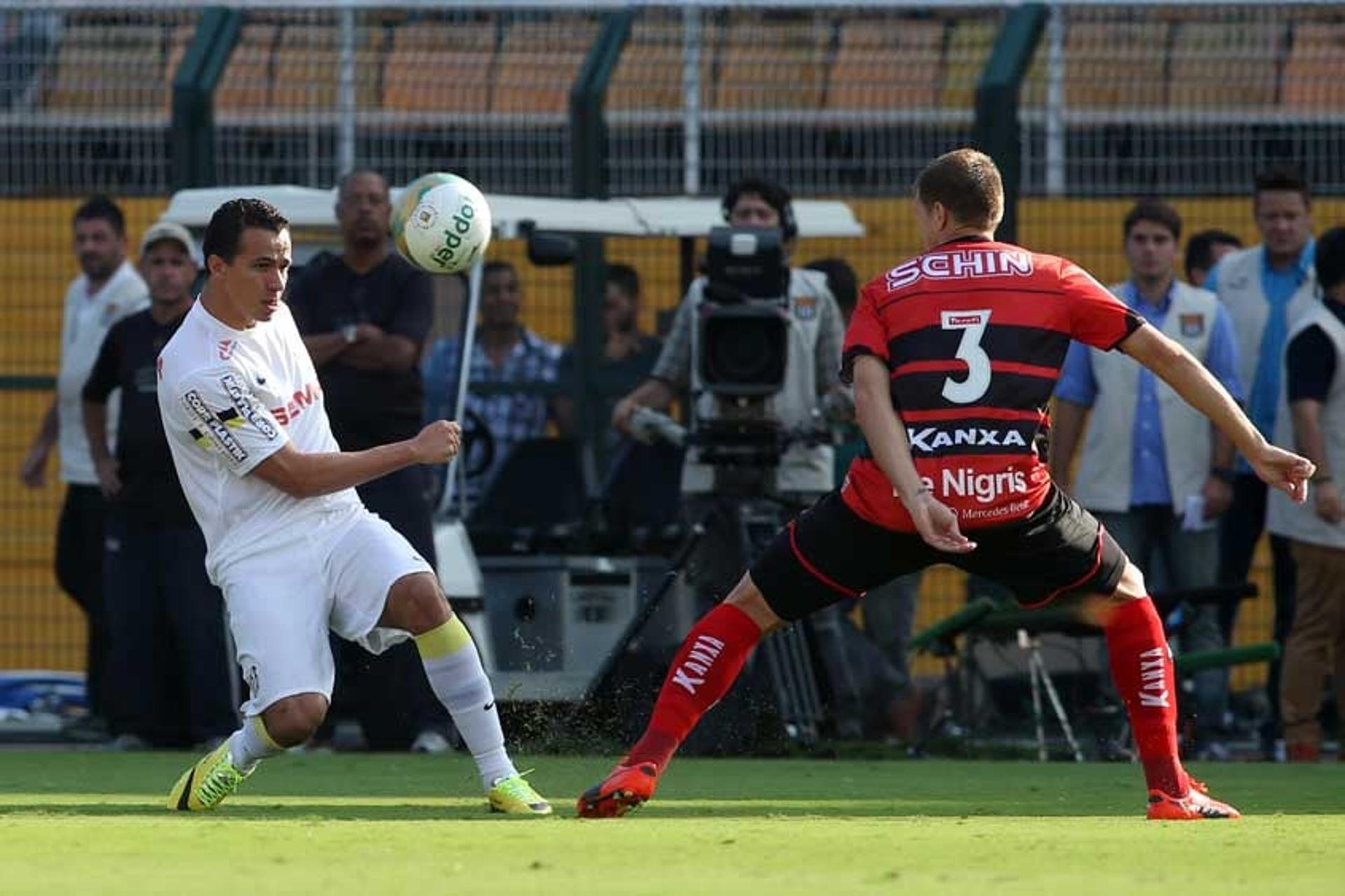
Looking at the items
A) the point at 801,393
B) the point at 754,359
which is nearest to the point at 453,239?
the point at 754,359

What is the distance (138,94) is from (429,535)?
3.46 meters

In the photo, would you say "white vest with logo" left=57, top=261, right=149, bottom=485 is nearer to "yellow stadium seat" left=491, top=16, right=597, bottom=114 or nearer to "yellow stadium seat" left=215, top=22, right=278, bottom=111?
"yellow stadium seat" left=215, top=22, right=278, bottom=111

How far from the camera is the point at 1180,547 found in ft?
43.0

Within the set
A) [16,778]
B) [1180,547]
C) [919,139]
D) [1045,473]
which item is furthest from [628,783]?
[919,139]

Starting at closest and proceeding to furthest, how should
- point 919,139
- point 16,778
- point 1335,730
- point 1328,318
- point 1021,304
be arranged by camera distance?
point 1021,304 < point 16,778 < point 1328,318 < point 1335,730 < point 919,139

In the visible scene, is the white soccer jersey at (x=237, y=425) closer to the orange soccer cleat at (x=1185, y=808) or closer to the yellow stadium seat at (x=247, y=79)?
the orange soccer cleat at (x=1185, y=808)

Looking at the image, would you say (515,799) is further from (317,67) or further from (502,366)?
(317,67)

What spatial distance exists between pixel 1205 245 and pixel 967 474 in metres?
6.69

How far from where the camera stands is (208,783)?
8.84 m

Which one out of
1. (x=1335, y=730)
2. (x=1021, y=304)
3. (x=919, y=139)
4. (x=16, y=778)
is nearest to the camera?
(x=1021, y=304)

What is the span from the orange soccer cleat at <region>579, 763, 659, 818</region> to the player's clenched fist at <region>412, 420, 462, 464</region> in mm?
1013

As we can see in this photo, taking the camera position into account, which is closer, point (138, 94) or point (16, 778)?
point (16, 778)

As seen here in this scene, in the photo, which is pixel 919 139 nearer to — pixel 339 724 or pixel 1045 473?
Answer: pixel 339 724

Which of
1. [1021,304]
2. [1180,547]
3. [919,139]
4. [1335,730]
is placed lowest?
[1335,730]
